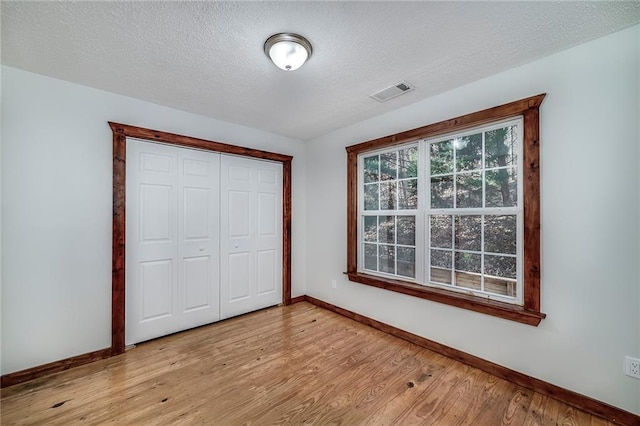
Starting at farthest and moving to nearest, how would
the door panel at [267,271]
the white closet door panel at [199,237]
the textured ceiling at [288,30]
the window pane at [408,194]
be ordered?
the door panel at [267,271]
the white closet door panel at [199,237]
the window pane at [408,194]
the textured ceiling at [288,30]

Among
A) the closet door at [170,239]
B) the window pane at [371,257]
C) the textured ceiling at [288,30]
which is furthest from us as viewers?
the window pane at [371,257]

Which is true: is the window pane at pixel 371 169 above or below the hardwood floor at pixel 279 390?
above

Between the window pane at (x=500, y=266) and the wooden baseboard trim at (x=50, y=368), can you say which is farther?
the window pane at (x=500, y=266)

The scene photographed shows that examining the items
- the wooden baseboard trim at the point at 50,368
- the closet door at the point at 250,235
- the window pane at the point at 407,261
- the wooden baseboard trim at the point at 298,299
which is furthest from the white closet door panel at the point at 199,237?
the window pane at the point at 407,261

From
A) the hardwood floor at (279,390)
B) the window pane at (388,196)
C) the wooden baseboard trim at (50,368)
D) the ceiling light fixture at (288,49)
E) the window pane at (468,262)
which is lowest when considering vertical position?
the hardwood floor at (279,390)

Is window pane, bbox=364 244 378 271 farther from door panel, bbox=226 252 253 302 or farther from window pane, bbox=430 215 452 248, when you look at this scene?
door panel, bbox=226 252 253 302

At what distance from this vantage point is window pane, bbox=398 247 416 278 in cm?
282

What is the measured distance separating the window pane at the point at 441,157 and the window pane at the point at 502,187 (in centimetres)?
36

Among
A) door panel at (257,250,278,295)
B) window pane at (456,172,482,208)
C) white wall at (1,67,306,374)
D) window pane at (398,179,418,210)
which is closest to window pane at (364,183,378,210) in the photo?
window pane at (398,179,418,210)

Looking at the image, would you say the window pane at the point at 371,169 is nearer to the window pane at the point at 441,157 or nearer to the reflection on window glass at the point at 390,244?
the reflection on window glass at the point at 390,244

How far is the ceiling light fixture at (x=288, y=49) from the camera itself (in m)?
1.71

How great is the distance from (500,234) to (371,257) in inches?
56.3

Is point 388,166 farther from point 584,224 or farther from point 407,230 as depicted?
point 584,224

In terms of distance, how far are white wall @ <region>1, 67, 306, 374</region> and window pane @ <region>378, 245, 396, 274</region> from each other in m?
2.88
